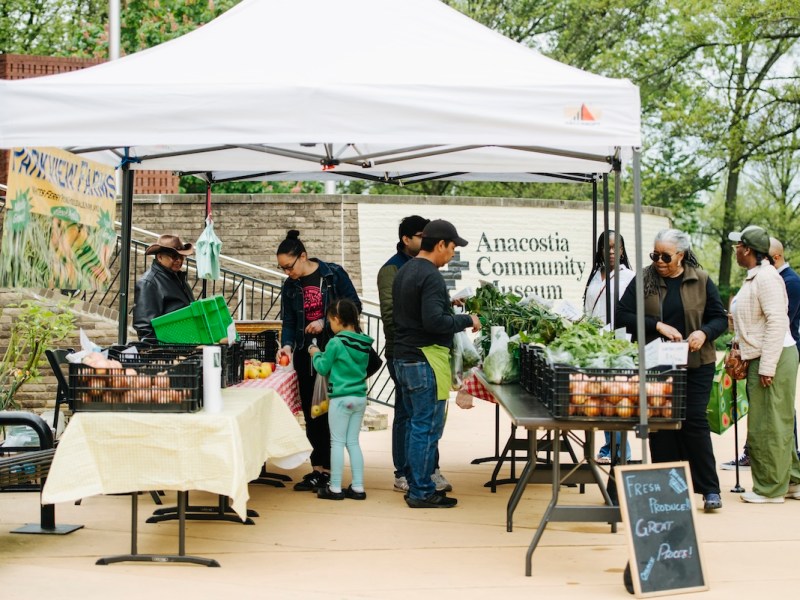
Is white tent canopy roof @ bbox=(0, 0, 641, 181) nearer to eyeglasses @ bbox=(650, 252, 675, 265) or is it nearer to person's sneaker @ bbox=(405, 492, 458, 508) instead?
eyeglasses @ bbox=(650, 252, 675, 265)

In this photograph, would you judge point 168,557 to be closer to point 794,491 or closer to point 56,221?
point 56,221

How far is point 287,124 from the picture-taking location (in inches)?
223

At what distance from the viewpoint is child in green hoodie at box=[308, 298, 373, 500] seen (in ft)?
24.4

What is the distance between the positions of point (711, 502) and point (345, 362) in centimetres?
271

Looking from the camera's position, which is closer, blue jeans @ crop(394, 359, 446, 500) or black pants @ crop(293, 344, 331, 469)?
blue jeans @ crop(394, 359, 446, 500)

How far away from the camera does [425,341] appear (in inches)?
281

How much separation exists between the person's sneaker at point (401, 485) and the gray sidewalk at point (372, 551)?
2.8 inches

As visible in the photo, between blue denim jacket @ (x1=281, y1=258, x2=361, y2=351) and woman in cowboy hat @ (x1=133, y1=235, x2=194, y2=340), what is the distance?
34.1 inches

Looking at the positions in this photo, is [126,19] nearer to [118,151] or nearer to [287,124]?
[118,151]

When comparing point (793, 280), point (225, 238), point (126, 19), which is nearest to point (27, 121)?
point (793, 280)

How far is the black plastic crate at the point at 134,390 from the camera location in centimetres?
548

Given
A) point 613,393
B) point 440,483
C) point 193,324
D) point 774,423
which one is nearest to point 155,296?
point 193,324

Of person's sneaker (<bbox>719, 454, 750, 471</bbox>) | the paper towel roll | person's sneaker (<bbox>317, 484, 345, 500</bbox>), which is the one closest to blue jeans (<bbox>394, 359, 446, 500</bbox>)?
person's sneaker (<bbox>317, 484, 345, 500</bbox>)

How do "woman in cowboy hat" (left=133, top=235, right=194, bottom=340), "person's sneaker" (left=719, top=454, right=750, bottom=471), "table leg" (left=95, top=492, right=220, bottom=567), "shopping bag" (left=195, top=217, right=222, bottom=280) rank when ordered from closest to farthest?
"table leg" (left=95, top=492, right=220, bottom=567)
"woman in cowboy hat" (left=133, top=235, right=194, bottom=340)
"shopping bag" (left=195, top=217, right=222, bottom=280)
"person's sneaker" (left=719, top=454, right=750, bottom=471)
